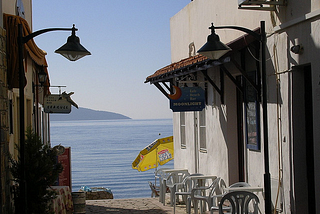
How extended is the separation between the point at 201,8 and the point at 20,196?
289 inches

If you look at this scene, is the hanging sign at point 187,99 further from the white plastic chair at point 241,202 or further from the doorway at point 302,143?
the doorway at point 302,143

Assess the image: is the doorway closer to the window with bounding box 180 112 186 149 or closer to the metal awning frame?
the metal awning frame

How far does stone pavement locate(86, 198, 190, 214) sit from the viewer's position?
11969mm

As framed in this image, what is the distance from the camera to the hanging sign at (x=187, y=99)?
34.7ft

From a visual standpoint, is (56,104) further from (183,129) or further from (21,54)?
(21,54)

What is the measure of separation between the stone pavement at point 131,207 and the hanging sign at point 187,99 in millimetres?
2705

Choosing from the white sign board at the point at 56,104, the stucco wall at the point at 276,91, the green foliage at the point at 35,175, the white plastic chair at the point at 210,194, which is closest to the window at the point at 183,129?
the stucco wall at the point at 276,91

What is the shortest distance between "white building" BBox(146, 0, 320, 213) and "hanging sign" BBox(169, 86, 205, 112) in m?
0.43

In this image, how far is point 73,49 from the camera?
7020 millimetres

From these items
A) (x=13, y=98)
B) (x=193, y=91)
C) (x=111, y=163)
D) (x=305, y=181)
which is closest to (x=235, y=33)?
(x=193, y=91)

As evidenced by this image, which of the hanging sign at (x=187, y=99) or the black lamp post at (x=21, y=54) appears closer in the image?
the black lamp post at (x=21, y=54)

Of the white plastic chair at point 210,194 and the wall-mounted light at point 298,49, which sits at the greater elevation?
the wall-mounted light at point 298,49

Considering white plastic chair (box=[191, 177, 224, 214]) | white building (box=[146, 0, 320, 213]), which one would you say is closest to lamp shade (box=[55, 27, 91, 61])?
white building (box=[146, 0, 320, 213])

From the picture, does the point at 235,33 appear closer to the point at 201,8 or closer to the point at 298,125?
the point at 201,8
